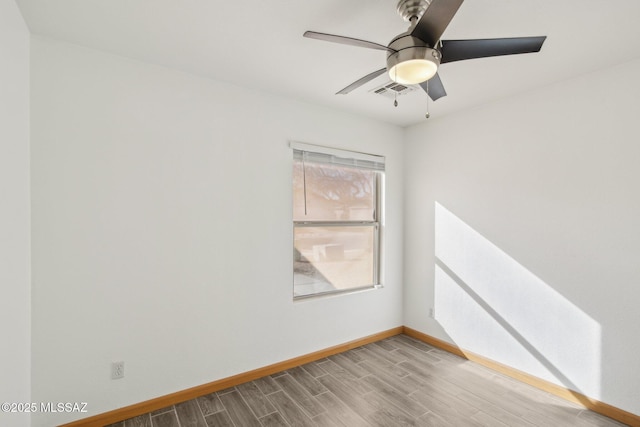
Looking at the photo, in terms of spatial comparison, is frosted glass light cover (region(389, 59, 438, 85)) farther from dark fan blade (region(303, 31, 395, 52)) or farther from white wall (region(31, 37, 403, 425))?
white wall (region(31, 37, 403, 425))

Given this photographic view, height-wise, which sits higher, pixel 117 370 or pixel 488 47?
pixel 488 47

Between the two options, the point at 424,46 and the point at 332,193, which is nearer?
the point at 424,46

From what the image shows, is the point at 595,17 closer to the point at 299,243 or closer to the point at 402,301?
the point at 299,243

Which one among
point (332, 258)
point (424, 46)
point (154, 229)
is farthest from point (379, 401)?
point (424, 46)

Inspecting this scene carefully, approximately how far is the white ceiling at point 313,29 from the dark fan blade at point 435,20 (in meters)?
0.41

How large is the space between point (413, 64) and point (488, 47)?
1.17 feet

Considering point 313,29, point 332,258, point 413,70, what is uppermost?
point 313,29

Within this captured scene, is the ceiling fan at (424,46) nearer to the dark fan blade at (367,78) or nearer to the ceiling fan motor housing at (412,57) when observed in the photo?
the ceiling fan motor housing at (412,57)

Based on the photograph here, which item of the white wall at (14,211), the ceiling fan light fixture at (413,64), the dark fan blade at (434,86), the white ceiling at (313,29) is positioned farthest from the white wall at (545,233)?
the white wall at (14,211)

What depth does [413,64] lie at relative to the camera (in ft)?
4.64

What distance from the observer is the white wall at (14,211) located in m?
1.43

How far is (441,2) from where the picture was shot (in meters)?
1.12

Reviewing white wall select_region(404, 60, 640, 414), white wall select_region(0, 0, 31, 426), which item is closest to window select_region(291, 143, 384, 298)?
white wall select_region(404, 60, 640, 414)

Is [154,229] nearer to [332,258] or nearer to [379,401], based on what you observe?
[332,258]
